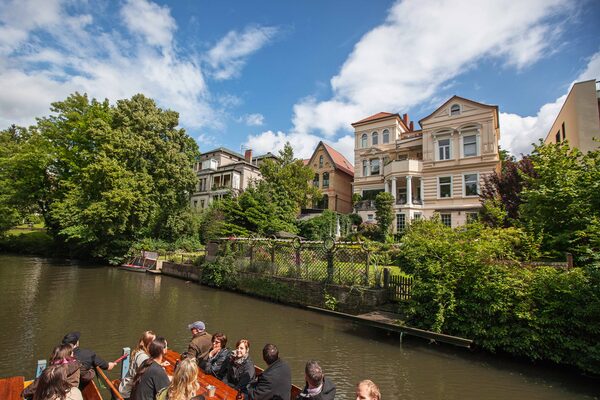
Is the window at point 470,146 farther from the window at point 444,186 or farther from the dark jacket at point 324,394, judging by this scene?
the dark jacket at point 324,394

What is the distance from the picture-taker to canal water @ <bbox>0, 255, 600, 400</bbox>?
703cm

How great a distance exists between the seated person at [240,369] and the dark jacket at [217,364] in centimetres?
8

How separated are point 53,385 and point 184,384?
1422mm

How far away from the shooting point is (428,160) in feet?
101

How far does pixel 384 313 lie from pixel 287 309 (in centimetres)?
476

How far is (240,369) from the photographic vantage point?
5285mm

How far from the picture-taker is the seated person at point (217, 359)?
5.63m

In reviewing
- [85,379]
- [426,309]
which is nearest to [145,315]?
[85,379]

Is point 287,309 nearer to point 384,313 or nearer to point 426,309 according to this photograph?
point 384,313

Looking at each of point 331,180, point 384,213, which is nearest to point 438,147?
point 384,213

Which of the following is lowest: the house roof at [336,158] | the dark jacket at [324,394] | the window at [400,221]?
the dark jacket at [324,394]

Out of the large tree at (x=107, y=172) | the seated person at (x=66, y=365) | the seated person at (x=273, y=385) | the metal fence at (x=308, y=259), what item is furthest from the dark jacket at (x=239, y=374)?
the large tree at (x=107, y=172)

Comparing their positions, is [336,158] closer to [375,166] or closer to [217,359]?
[375,166]

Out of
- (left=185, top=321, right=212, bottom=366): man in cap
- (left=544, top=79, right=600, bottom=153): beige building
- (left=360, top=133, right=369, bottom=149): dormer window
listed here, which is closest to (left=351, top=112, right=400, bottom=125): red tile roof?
(left=360, top=133, right=369, bottom=149): dormer window
